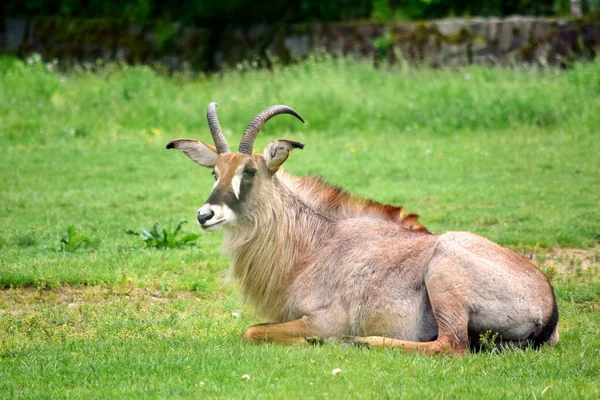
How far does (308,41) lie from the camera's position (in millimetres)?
27172

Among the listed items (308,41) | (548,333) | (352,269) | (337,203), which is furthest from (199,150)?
(308,41)

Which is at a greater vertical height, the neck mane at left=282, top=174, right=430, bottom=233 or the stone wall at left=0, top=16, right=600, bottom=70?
the neck mane at left=282, top=174, right=430, bottom=233

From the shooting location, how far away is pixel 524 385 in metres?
6.21

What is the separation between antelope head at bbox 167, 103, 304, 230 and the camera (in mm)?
7824

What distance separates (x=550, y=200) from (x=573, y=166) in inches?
91.2

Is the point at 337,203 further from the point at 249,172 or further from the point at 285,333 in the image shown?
the point at 285,333

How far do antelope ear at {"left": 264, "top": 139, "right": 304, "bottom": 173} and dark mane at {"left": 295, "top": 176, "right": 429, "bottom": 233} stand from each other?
0.62 metres

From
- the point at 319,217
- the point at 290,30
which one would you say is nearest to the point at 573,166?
the point at 319,217

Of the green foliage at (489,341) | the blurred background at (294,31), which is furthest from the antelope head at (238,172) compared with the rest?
the blurred background at (294,31)

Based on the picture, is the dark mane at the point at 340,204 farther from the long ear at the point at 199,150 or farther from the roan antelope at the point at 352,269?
the long ear at the point at 199,150

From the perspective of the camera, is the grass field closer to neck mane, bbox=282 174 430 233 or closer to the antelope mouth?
the antelope mouth

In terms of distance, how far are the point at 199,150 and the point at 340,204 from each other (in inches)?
54.1

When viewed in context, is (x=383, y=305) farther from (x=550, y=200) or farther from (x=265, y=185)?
(x=550, y=200)

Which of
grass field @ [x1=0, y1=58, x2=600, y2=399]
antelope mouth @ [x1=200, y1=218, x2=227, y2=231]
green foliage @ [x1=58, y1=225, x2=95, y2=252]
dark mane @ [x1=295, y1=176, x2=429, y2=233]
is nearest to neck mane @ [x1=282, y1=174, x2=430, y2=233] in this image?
dark mane @ [x1=295, y1=176, x2=429, y2=233]
